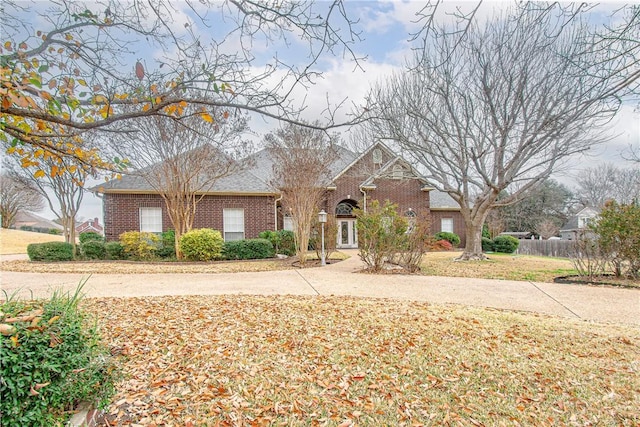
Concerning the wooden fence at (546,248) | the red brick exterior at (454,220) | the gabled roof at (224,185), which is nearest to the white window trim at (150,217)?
the gabled roof at (224,185)

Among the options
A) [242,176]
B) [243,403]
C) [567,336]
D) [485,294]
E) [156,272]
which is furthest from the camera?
[242,176]

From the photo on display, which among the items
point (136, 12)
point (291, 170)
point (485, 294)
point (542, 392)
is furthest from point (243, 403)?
point (291, 170)

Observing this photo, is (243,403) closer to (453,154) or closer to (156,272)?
(156,272)

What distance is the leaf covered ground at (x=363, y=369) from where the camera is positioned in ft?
9.05

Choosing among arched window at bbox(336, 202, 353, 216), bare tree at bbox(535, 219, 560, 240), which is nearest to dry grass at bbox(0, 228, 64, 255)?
arched window at bbox(336, 202, 353, 216)

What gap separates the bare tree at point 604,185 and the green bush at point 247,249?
3073 cm

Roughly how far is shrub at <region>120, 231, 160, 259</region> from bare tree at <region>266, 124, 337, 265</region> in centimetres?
583

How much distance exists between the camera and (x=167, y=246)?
14094 mm

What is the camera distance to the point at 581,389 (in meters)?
3.26

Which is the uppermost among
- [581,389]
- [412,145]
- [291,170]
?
[412,145]

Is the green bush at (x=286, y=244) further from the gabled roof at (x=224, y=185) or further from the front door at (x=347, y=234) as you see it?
the front door at (x=347, y=234)

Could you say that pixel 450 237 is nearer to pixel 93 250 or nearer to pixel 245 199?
pixel 245 199

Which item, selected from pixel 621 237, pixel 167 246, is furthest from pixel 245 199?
pixel 621 237

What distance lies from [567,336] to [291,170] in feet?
30.1
